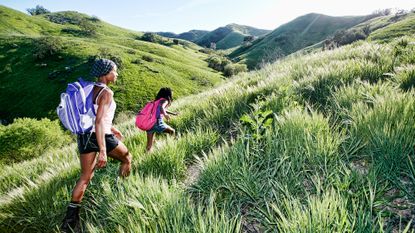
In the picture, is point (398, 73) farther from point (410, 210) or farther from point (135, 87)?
point (135, 87)

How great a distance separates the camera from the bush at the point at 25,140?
39.7 meters

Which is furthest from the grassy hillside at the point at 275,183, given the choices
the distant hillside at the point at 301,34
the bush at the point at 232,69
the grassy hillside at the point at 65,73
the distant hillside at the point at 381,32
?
the distant hillside at the point at 301,34

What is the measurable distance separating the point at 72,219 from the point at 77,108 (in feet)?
5.38

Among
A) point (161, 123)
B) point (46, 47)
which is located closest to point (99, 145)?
point (161, 123)

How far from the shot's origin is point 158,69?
9162cm

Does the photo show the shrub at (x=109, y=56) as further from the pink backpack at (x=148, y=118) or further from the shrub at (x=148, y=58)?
the pink backpack at (x=148, y=118)

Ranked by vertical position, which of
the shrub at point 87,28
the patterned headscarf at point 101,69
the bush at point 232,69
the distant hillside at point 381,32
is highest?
the shrub at point 87,28

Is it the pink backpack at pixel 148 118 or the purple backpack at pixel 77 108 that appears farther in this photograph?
the pink backpack at pixel 148 118

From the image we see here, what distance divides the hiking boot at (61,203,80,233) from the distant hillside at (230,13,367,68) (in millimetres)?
131112

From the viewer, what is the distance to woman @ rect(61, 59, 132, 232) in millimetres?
4492

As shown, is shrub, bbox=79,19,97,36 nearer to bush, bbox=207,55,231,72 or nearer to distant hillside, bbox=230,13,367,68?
bush, bbox=207,55,231,72

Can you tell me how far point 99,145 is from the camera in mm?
4609

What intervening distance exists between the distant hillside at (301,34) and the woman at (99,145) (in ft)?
427

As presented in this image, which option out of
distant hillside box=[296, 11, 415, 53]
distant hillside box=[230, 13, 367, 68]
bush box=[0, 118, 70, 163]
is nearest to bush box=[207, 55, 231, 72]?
distant hillside box=[230, 13, 367, 68]
